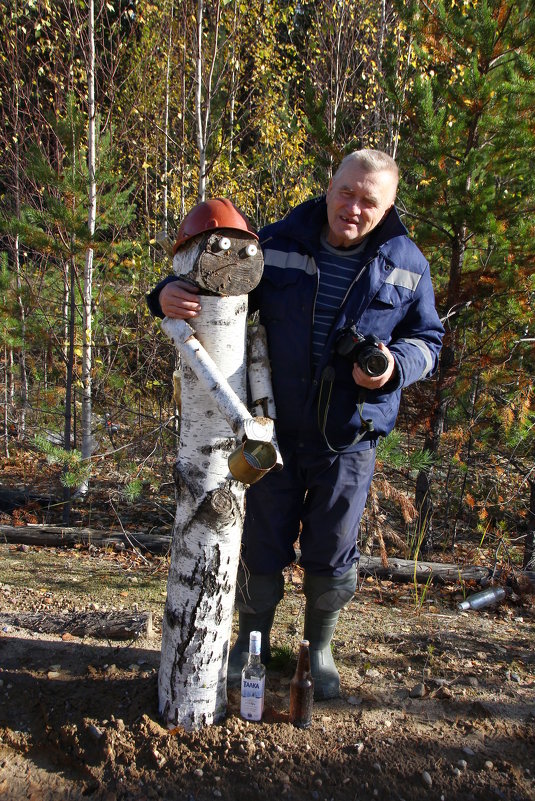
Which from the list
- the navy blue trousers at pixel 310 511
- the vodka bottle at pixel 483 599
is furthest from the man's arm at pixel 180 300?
the vodka bottle at pixel 483 599

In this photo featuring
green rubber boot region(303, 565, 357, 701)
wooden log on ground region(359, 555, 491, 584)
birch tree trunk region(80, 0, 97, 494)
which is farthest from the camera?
birch tree trunk region(80, 0, 97, 494)

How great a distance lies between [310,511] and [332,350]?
0.69 metres

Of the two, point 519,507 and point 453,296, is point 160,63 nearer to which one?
point 453,296

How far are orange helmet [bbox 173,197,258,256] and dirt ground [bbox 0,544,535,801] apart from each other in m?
1.80

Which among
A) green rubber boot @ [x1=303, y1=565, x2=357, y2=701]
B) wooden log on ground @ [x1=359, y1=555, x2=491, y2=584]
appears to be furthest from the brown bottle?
wooden log on ground @ [x1=359, y1=555, x2=491, y2=584]

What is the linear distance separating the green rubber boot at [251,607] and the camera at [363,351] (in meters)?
1.03

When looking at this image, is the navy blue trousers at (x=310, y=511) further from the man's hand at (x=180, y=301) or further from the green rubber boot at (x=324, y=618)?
the man's hand at (x=180, y=301)

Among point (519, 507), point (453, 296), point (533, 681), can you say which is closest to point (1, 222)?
point (453, 296)

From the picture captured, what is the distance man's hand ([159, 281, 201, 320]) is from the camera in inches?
82.3

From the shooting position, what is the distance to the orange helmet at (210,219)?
2055 mm

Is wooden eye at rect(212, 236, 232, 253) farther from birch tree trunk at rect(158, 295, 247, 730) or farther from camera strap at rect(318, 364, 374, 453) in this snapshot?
camera strap at rect(318, 364, 374, 453)

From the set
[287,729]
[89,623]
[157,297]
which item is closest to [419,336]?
[157,297]

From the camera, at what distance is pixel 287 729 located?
2348mm

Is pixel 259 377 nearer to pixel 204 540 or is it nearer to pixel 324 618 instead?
pixel 204 540
